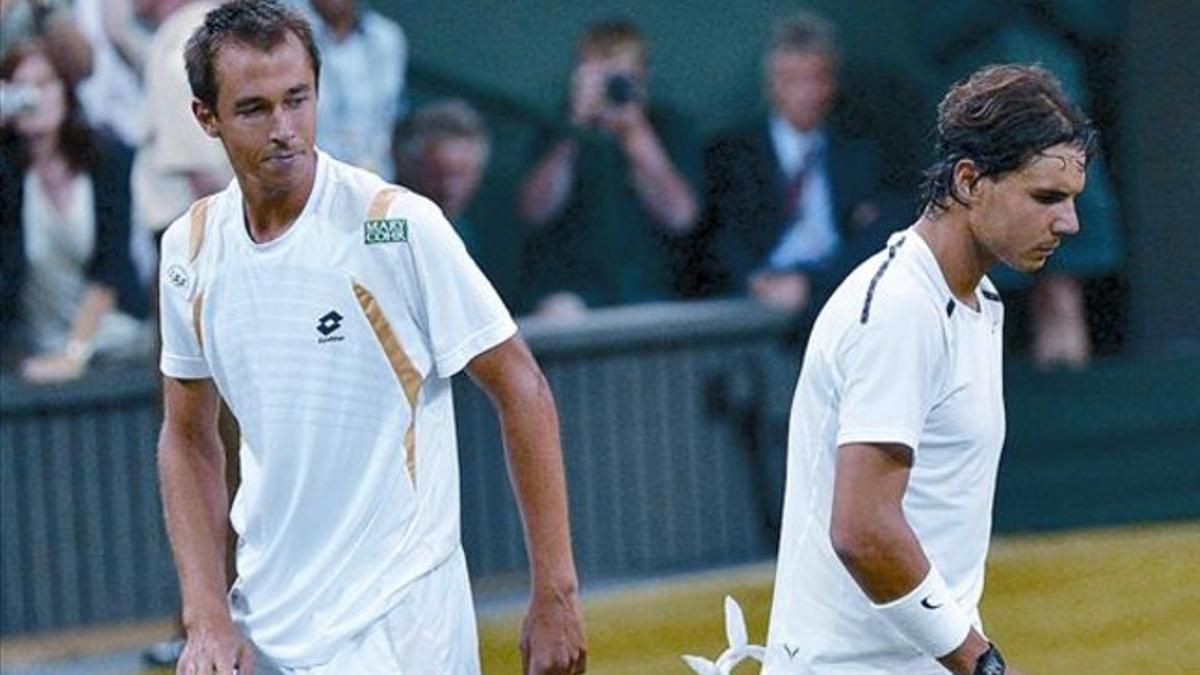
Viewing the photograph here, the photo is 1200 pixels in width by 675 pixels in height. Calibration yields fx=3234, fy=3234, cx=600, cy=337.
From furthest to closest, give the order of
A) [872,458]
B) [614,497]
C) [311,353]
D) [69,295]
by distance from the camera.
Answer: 1. [614,497]
2. [69,295]
3. [311,353]
4. [872,458]

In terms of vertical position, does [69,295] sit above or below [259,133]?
below

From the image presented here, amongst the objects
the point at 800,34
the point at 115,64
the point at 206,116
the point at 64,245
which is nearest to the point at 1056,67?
the point at 800,34

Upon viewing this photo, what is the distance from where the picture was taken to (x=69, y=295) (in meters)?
11.5

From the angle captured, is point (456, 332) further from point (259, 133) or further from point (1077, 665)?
point (1077, 665)

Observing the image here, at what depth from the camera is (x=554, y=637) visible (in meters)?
5.46

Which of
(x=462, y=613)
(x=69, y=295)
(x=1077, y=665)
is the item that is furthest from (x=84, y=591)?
(x=462, y=613)

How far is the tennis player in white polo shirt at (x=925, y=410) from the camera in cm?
525

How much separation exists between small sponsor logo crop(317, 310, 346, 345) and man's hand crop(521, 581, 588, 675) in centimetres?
56

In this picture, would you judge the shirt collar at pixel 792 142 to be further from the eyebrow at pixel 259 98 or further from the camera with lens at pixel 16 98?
the eyebrow at pixel 259 98

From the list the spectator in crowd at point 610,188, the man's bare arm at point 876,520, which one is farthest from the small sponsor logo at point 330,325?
the spectator in crowd at point 610,188

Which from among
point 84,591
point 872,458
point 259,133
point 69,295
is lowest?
point 84,591

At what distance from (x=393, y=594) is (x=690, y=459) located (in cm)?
726

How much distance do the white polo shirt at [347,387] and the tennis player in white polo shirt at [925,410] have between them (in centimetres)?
60

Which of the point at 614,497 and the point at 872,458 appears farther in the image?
the point at 614,497
